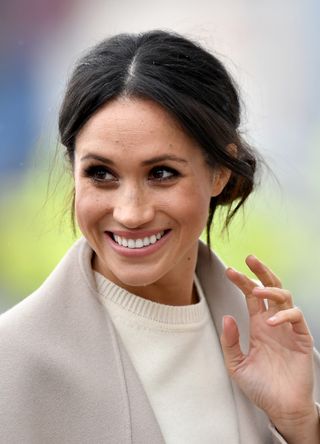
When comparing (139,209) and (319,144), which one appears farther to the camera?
(319,144)

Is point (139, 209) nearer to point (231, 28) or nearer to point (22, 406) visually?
point (22, 406)

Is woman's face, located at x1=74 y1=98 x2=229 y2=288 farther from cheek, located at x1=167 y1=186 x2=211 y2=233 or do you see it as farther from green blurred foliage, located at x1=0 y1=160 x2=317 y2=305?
green blurred foliage, located at x1=0 y1=160 x2=317 y2=305

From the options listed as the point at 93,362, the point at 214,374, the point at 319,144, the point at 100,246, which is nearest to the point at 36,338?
the point at 93,362

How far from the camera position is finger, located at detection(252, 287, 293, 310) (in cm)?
178

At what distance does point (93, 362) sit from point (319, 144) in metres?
3.08

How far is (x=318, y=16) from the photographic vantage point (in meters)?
4.82

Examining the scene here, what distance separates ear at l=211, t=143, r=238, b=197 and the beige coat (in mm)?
344

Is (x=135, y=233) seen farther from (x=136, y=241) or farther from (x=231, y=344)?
(x=231, y=344)

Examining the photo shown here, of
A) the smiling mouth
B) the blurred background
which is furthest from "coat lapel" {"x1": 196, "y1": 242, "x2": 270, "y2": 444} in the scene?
the blurred background

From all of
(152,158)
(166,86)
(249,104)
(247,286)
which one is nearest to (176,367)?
(247,286)

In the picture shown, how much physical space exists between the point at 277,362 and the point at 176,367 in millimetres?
218

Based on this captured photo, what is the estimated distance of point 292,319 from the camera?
1.78 meters

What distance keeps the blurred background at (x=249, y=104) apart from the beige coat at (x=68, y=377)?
245 cm

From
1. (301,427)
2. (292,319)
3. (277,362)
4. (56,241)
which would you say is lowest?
(56,241)
